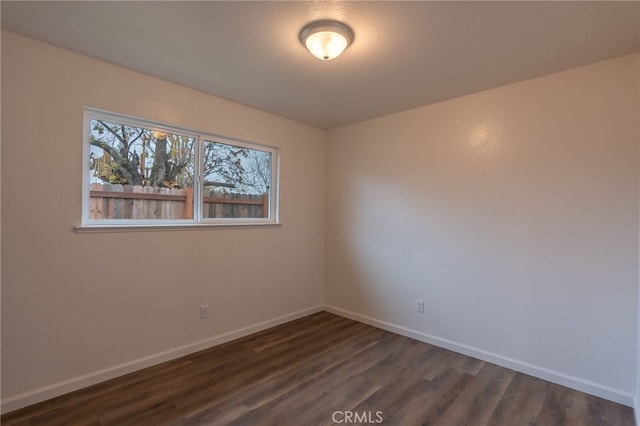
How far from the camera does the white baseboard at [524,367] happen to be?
2131 millimetres

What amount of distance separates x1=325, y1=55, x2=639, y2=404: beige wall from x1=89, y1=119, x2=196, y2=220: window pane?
6.42ft

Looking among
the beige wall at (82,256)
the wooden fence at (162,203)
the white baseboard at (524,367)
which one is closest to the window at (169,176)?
the wooden fence at (162,203)

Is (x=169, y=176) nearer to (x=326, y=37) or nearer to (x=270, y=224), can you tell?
(x=270, y=224)

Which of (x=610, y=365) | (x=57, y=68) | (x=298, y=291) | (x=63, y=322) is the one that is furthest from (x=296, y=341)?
(x=57, y=68)

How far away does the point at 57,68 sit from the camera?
2.10m

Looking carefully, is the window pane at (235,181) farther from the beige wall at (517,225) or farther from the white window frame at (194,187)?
the beige wall at (517,225)

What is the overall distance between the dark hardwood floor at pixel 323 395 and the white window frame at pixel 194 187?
3.81 feet

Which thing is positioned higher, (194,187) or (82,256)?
(194,187)

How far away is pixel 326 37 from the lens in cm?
185

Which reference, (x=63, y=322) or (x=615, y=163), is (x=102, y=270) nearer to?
(x=63, y=322)

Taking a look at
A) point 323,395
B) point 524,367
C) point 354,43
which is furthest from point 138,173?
point 524,367

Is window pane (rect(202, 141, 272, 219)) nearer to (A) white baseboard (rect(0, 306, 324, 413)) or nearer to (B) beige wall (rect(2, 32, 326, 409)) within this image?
(B) beige wall (rect(2, 32, 326, 409))

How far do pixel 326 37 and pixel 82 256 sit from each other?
2.24 metres
